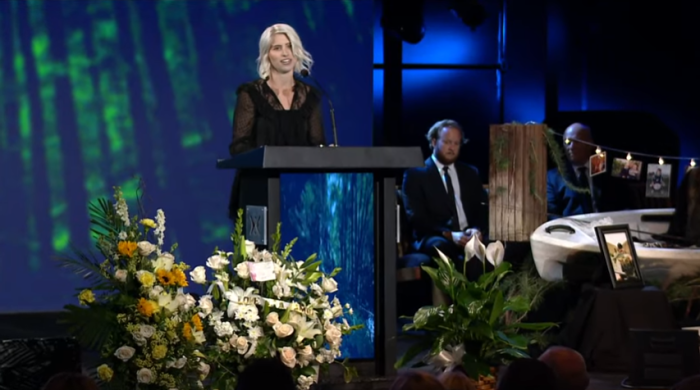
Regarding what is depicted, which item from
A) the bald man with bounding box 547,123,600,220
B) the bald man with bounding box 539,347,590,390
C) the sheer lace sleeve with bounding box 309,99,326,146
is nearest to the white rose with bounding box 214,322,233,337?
the bald man with bounding box 539,347,590,390

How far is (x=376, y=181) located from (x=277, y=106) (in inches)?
31.6

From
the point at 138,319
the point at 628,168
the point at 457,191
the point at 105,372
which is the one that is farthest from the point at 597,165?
the point at 105,372

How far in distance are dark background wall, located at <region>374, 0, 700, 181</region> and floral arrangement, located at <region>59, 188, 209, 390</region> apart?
5.06 metres

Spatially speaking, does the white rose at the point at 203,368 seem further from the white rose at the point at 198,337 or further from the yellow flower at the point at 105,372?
the yellow flower at the point at 105,372

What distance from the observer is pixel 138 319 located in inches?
123

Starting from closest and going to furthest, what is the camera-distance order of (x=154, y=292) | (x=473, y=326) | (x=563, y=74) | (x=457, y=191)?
(x=154, y=292) < (x=473, y=326) < (x=457, y=191) < (x=563, y=74)

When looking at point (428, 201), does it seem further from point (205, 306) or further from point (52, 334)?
point (205, 306)

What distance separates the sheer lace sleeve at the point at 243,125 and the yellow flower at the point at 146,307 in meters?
1.37

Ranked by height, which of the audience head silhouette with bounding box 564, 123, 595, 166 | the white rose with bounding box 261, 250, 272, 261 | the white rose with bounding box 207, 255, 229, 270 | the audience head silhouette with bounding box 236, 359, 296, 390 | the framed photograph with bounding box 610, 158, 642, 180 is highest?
the audience head silhouette with bounding box 564, 123, 595, 166

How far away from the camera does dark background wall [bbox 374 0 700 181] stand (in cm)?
777

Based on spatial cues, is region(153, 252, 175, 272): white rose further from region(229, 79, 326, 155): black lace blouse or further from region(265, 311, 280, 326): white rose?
region(229, 79, 326, 155): black lace blouse

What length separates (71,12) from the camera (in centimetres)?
641

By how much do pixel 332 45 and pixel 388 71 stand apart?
1.74 metres

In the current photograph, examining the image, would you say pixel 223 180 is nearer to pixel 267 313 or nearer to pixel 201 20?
pixel 201 20
